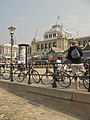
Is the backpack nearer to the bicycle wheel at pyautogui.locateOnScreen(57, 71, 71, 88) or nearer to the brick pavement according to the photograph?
the bicycle wheel at pyautogui.locateOnScreen(57, 71, 71, 88)

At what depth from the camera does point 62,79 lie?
334 inches

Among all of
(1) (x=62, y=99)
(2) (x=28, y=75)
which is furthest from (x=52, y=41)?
(1) (x=62, y=99)

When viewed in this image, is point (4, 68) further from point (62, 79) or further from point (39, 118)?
point (39, 118)

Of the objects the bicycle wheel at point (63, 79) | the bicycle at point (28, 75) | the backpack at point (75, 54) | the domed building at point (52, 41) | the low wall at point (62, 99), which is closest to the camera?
the low wall at point (62, 99)

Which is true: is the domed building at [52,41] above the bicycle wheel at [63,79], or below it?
above

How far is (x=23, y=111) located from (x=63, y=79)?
209 cm

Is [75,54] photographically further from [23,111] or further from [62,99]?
[23,111]

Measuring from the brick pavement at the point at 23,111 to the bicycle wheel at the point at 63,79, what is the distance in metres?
1.20

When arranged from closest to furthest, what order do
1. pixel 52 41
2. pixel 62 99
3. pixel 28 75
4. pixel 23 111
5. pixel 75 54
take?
pixel 62 99 < pixel 23 111 < pixel 75 54 < pixel 28 75 < pixel 52 41

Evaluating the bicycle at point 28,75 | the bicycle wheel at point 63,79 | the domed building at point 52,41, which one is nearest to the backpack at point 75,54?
the bicycle wheel at point 63,79

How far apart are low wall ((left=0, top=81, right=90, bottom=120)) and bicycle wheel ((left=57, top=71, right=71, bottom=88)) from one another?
854 millimetres

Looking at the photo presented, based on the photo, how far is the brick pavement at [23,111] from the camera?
22.5 feet

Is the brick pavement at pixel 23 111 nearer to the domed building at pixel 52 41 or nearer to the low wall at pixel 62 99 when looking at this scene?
the low wall at pixel 62 99

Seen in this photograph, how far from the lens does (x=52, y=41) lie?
90812 millimetres
